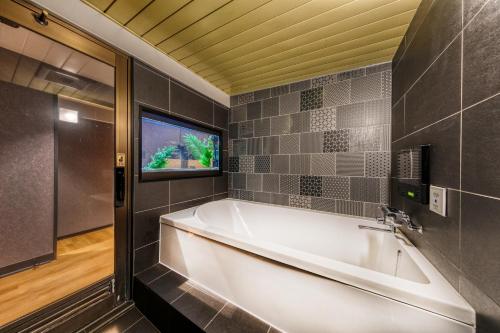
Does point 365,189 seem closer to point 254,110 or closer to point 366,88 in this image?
point 366,88

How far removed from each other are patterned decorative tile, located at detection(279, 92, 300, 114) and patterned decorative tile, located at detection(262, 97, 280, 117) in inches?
2.5

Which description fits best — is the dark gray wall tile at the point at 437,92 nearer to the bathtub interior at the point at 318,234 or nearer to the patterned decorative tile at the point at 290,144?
the bathtub interior at the point at 318,234

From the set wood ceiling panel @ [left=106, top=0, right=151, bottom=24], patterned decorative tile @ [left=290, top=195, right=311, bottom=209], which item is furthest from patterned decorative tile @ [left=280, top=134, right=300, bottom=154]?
wood ceiling panel @ [left=106, top=0, right=151, bottom=24]

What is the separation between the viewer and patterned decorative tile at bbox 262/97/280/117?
224cm

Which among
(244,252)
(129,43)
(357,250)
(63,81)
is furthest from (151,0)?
(357,250)

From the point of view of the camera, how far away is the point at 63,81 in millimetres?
1660

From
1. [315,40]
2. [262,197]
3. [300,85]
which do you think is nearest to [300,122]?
[300,85]

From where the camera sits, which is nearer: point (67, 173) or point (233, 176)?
point (67, 173)

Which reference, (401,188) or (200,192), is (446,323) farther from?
(200,192)

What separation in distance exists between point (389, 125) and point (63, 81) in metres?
3.28

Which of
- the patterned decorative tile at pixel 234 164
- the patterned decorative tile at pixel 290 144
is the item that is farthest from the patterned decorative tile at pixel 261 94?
the patterned decorative tile at pixel 234 164

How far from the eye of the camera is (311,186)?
6.61ft

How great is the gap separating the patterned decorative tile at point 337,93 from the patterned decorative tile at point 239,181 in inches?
56.8

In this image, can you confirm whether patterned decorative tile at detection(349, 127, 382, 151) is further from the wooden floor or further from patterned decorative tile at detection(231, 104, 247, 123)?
the wooden floor
